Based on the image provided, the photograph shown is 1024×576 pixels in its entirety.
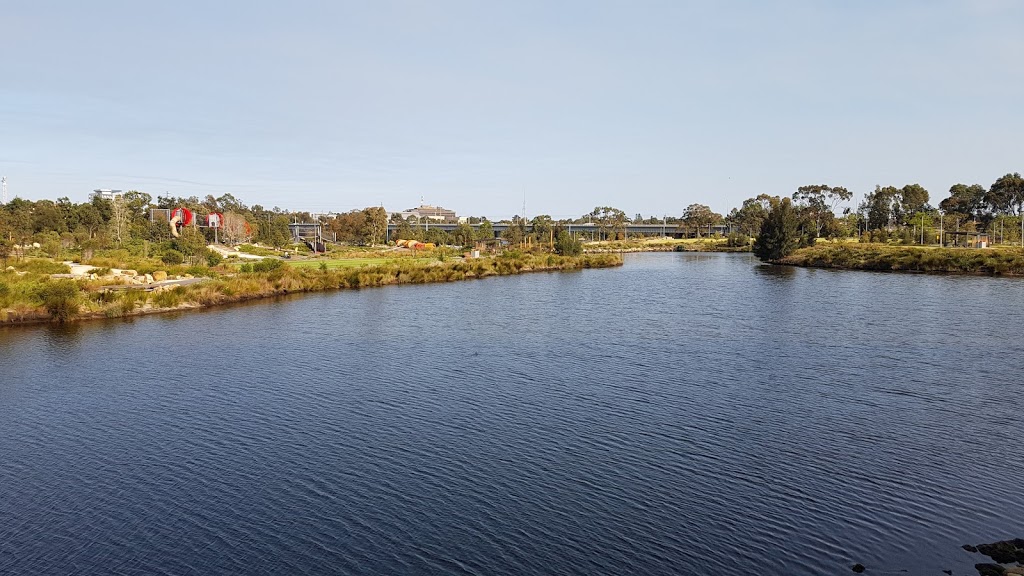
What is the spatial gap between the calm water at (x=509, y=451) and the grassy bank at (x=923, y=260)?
45.2 meters

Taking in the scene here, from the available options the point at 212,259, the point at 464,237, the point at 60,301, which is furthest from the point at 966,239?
the point at 60,301

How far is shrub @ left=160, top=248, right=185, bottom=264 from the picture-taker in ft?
239

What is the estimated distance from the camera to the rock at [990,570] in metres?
13.0

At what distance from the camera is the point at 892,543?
14.7m

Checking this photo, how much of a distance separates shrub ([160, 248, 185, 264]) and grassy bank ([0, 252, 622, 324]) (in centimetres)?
963

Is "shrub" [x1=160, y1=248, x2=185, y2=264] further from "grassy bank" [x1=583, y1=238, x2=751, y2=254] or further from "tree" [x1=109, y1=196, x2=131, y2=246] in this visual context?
"grassy bank" [x1=583, y1=238, x2=751, y2=254]

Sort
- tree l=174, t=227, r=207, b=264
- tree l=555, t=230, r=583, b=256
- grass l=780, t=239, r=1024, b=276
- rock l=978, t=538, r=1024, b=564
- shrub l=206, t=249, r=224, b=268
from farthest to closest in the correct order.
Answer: tree l=555, t=230, r=583, b=256 < grass l=780, t=239, r=1024, b=276 < tree l=174, t=227, r=207, b=264 < shrub l=206, t=249, r=224, b=268 < rock l=978, t=538, r=1024, b=564

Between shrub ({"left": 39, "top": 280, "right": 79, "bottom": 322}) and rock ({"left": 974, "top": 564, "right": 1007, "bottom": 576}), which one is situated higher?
shrub ({"left": 39, "top": 280, "right": 79, "bottom": 322})

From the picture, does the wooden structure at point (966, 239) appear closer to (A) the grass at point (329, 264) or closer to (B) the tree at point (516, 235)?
(B) the tree at point (516, 235)

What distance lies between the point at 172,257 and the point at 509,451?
2538 inches

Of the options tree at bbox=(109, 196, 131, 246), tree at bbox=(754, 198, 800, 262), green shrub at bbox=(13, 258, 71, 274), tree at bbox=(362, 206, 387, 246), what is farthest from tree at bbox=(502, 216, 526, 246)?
green shrub at bbox=(13, 258, 71, 274)

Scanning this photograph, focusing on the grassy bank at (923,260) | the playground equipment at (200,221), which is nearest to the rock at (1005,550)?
the grassy bank at (923,260)

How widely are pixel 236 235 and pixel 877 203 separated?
133467 millimetres

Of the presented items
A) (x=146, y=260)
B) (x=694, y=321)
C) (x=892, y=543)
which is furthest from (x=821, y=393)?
(x=146, y=260)
